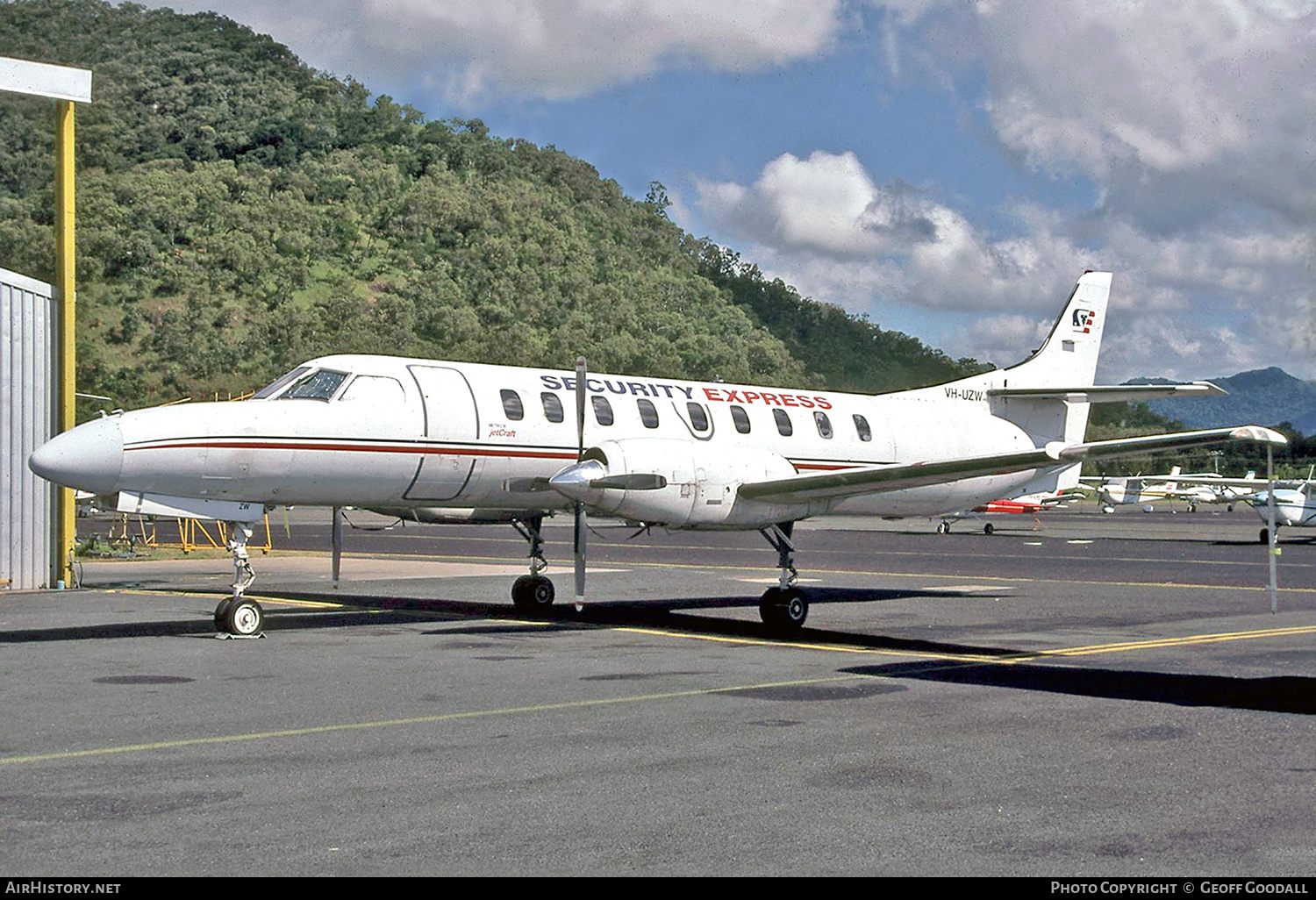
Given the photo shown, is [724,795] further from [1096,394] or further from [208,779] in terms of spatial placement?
[1096,394]

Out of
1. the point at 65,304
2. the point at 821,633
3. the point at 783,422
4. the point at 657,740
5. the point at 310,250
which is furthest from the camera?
the point at 310,250

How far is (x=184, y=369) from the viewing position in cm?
12069

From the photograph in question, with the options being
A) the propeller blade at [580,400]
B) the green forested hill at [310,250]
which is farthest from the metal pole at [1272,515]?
the green forested hill at [310,250]

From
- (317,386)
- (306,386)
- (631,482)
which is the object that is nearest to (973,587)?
(631,482)

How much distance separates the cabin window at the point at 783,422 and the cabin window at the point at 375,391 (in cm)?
663

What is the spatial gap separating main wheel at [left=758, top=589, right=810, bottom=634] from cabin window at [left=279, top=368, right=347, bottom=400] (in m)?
6.88

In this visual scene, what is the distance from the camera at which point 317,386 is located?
18672mm

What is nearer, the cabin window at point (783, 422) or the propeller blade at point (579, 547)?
the propeller blade at point (579, 547)

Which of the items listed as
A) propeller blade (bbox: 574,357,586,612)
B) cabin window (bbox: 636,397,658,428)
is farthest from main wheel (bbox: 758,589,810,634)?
cabin window (bbox: 636,397,658,428)

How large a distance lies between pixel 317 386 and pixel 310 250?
141 meters

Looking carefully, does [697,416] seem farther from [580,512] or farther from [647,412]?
[580,512]

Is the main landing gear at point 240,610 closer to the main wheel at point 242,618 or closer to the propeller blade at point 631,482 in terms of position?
the main wheel at point 242,618

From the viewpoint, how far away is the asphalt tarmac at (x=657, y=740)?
277 inches

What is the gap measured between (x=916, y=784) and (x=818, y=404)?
15121mm
